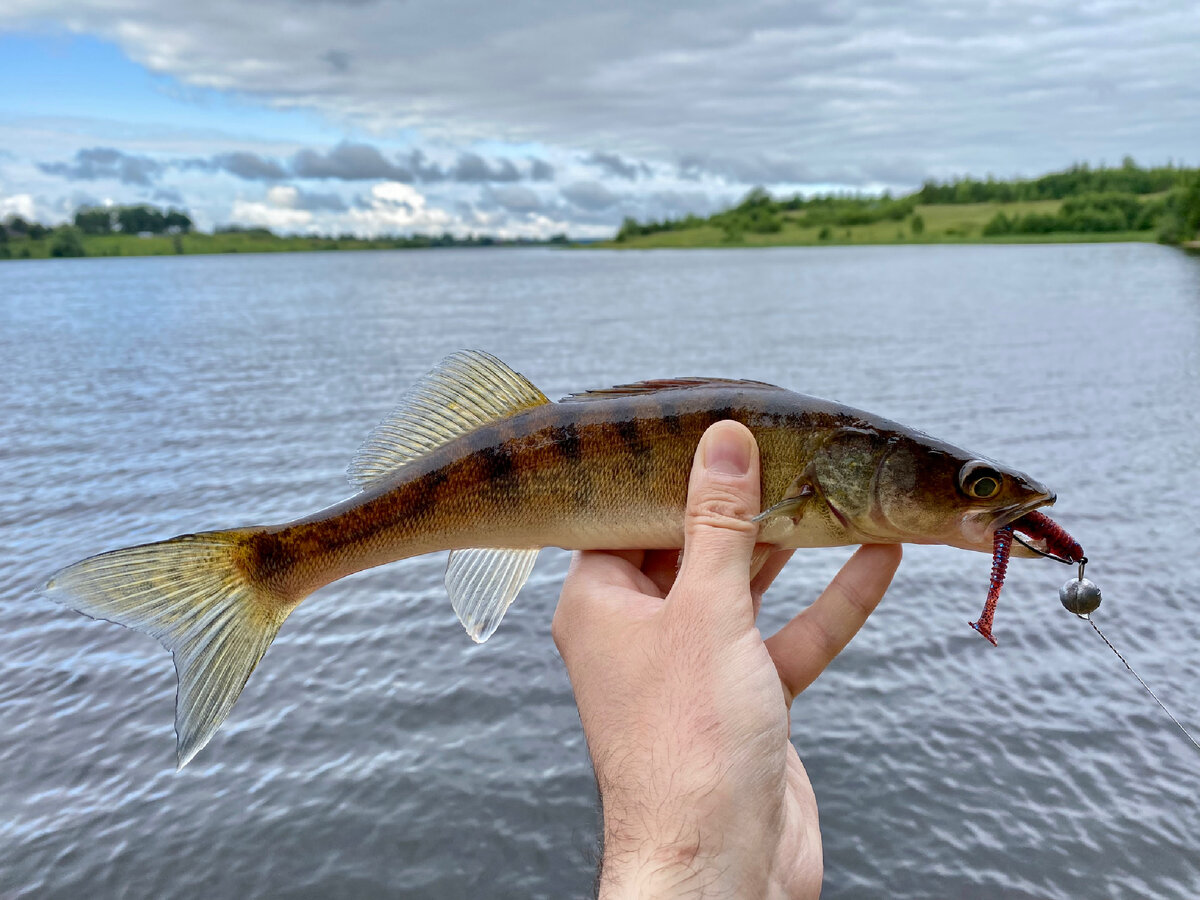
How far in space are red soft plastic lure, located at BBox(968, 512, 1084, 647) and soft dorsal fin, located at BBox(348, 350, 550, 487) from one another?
89.7 inches

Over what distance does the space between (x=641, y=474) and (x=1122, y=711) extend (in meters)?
7.13

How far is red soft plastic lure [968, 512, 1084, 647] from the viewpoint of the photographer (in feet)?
11.9

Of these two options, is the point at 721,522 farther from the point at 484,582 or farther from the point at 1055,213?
the point at 1055,213

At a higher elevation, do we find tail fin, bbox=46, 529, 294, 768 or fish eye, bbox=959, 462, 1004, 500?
fish eye, bbox=959, 462, 1004, 500

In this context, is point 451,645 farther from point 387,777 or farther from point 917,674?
point 917,674

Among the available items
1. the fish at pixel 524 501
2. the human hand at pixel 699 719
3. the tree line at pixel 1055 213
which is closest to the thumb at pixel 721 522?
the human hand at pixel 699 719

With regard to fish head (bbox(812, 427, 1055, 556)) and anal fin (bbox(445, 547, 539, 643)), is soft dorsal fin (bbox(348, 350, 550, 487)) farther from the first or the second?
fish head (bbox(812, 427, 1055, 556))

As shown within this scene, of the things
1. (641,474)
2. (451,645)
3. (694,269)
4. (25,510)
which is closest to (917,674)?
(451,645)

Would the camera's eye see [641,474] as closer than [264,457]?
Yes

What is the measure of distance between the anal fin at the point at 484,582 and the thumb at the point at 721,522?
1.03 m

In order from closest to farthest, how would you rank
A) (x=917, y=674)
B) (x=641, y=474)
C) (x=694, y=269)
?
1. (x=641, y=474)
2. (x=917, y=674)
3. (x=694, y=269)

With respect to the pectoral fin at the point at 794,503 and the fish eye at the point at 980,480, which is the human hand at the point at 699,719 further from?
the fish eye at the point at 980,480

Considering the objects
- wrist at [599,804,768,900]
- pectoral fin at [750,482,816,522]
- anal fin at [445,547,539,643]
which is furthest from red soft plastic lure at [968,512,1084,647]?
anal fin at [445,547,539,643]

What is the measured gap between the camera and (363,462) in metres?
4.20
